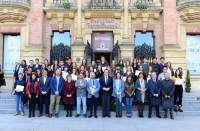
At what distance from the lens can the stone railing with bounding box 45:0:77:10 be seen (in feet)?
50.2

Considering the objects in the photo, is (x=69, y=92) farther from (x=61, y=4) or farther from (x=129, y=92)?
(x=61, y=4)

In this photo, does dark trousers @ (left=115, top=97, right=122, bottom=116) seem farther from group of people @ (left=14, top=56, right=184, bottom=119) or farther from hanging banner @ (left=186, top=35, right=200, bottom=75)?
hanging banner @ (left=186, top=35, right=200, bottom=75)

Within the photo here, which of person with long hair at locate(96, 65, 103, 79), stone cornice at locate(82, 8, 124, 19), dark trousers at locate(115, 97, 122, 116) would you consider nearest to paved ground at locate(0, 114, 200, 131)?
dark trousers at locate(115, 97, 122, 116)

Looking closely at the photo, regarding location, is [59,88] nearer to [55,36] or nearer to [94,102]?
[94,102]

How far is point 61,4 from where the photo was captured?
15555mm

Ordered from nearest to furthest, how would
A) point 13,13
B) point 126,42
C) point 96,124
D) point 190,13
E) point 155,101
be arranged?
point 96,124
point 155,101
point 190,13
point 13,13
point 126,42

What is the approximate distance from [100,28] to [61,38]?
3.01 m

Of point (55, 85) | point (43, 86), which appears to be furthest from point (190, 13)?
point (43, 86)

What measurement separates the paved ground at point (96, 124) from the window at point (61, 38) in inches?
297

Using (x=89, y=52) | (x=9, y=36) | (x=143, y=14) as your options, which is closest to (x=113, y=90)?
(x=89, y=52)

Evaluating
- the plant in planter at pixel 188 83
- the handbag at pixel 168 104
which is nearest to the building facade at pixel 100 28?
the plant in planter at pixel 188 83

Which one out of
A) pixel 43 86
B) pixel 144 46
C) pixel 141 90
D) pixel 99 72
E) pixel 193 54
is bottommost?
pixel 141 90

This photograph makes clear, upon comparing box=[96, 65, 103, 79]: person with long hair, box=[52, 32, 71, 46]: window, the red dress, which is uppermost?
box=[52, 32, 71, 46]: window

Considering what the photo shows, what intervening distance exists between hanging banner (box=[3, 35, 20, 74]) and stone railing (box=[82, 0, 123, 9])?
559cm
